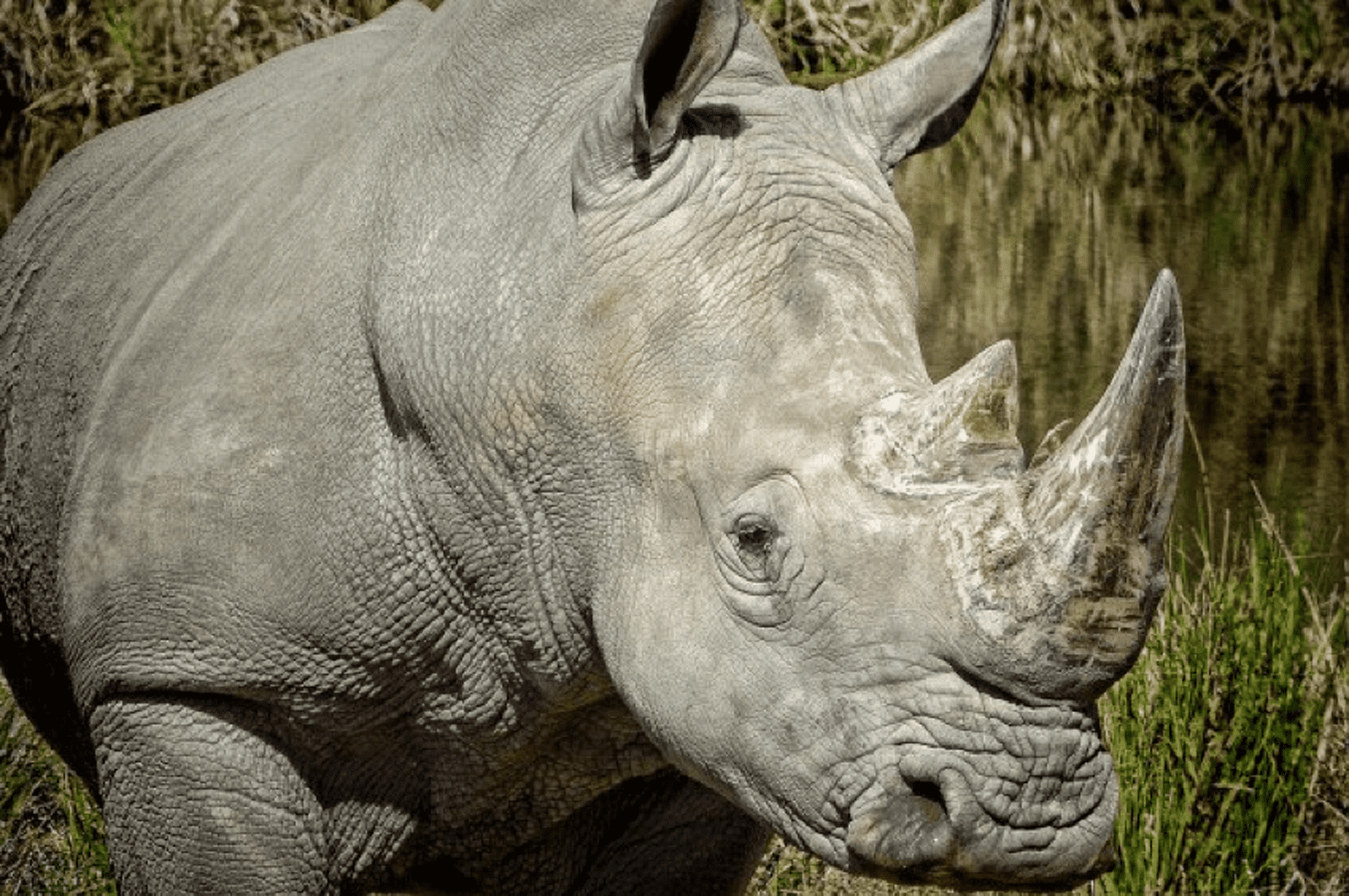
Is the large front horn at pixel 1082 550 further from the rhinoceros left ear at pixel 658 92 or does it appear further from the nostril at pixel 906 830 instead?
the rhinoceros left ear at pixel 658 92

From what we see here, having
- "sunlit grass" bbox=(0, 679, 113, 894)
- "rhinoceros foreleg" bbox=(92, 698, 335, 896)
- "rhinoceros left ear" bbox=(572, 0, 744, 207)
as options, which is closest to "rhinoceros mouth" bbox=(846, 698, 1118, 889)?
"rhinoceros left ear" bbox=(572, 0, 744, 207)

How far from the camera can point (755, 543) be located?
11.4 ft

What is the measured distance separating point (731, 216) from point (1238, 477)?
571cm

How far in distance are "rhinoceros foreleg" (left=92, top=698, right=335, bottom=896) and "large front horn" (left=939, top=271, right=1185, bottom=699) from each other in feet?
4.10

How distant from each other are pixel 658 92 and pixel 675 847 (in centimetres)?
133

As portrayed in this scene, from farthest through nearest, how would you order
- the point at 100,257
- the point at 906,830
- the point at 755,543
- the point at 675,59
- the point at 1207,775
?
the point at 1207,775 < the point at 100,257 < the point at 675,59 < the point at 755,543 < the point at 906,830

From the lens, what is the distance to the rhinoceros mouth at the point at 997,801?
3262 millimetres

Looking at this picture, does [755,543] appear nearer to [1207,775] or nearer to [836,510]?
[836,510]

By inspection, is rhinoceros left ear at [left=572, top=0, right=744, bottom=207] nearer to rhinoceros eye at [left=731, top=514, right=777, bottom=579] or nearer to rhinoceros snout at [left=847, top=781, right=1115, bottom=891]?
rhinoceros eye at [left=731, top=514, right=777, bottom=579]

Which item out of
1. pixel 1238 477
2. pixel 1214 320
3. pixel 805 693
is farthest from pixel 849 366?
pixel 1214 320

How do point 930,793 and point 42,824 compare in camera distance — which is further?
point 42,824

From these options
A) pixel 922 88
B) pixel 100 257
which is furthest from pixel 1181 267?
pixel 922 88

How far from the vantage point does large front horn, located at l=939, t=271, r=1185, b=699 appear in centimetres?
320

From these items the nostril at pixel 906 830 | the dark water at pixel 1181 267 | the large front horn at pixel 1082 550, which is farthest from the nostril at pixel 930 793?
the dark water at pixel 1181 267
